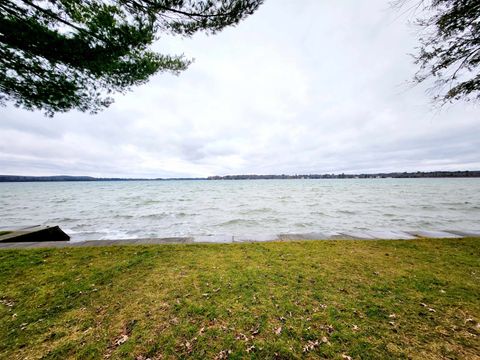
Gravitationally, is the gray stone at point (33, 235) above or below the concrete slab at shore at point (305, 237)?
above

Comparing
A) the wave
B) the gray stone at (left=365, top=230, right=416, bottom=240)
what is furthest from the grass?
the wave

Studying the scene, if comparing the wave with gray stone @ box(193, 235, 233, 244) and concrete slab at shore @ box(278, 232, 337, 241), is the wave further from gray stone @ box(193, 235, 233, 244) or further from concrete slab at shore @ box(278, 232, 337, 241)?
concrete slab at shore @ box(278, 232, 337, 241)

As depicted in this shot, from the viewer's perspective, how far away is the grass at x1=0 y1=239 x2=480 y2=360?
2.95 m

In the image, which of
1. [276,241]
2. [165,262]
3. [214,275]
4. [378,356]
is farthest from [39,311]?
[276,241]

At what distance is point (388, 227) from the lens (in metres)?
12.6

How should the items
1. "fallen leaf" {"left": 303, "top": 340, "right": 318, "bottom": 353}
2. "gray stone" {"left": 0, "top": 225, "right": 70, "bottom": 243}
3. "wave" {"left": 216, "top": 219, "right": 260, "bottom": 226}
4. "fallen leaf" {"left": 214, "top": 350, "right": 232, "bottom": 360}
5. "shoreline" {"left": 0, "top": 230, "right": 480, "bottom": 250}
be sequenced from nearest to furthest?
"fallen leaf" {"left": 214, "top": 350, "right": 232, "bottom": 360}
"fallen leaf" {"left": 303, "top": 340, "right": 318, "bottom": 353}
"shoreline" {"left": 0, "top": 230, "right": 480, "bottom": 250}
"gray stone" {"left": 0, "top": 225, "right": 70, "bottom": 243}
"wave" {"left": 216, "top": 219, "right": 260, "bottom": 226}

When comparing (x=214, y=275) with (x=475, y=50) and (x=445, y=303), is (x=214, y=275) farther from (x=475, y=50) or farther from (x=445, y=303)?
(x=475, y=50)

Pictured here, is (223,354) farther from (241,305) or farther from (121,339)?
(121,339)

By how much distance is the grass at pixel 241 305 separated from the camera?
2947 millimetres

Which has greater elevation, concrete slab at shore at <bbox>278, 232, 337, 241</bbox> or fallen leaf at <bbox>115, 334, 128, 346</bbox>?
concrete slab at shore at <bbox>278, 232, 337, 241</bbox>

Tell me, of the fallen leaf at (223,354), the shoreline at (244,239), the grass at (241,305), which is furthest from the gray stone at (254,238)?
the fallen leaf at (223,354)

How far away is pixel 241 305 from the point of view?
3820 mm

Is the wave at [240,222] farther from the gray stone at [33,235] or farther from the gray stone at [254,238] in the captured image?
the gray stone at [33,235]

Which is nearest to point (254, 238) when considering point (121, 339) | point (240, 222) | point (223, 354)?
point (223, 354)
